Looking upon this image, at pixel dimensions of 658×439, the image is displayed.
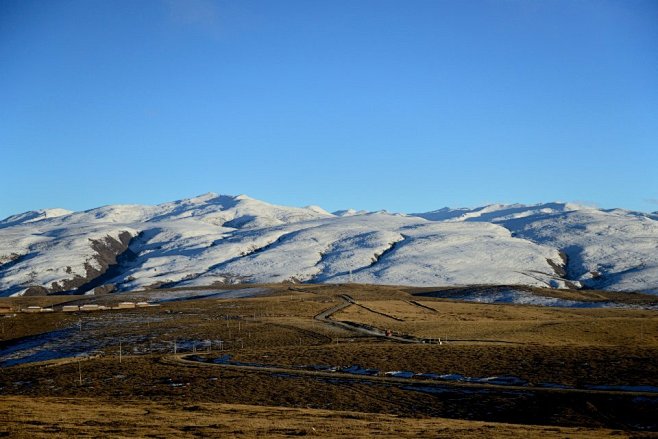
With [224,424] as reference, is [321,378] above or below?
below

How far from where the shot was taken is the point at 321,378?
55250 millimetres

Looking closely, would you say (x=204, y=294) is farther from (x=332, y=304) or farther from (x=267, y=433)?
(x=267, y=433)

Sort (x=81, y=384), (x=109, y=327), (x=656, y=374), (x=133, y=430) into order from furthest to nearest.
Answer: (x=109, y=327) → (x=81, y=384) → (x=656, y=374) → (x=133, y=430)

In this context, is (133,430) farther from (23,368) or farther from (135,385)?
(23,368)

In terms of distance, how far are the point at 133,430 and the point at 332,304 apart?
103 m

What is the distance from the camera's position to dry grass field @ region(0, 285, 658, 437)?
36625mm

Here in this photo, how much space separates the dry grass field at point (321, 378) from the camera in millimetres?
36625

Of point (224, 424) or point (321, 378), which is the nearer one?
point (224, 424)

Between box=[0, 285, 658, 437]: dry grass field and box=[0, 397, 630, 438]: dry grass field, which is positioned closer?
box=[0, 397, 630, 438]: dry grass field

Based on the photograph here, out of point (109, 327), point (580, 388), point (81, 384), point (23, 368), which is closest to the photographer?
point (580, 388)

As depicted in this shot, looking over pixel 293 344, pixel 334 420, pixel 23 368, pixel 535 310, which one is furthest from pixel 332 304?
pixel 334 420

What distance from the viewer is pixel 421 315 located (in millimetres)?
117562

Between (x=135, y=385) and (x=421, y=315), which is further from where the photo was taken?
(x=421, y=315)

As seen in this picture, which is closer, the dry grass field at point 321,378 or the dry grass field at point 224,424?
the dry grass field at point 224,424
